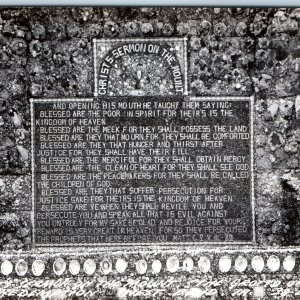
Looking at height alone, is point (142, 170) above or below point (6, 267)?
above

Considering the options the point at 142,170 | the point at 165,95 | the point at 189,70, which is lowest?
the point at 142,170

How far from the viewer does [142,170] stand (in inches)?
154

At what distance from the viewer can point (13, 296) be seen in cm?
390

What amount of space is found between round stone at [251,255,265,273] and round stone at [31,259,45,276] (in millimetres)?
1598

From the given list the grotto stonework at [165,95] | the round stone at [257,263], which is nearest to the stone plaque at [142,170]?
the grotto stonework at [165,95]

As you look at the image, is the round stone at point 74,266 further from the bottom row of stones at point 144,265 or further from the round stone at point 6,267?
the round stone at point 6,267

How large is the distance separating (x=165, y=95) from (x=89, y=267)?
4.68 feet

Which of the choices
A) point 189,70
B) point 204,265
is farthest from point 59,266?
point 189,70

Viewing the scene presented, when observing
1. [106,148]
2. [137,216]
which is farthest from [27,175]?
[137,216]

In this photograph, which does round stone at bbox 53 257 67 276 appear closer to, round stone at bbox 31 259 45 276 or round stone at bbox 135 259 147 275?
round stone at bbox 31 259 45 276

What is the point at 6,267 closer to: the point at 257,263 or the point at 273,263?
the point at 257,263

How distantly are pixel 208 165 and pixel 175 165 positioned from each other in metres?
0.25

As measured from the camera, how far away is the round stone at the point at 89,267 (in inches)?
154

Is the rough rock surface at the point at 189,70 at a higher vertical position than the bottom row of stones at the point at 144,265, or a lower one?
higher
